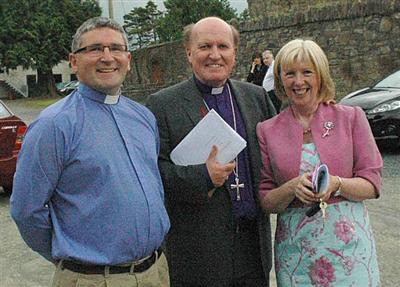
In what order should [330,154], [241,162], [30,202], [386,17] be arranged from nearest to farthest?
[30,202], [330,154], [241,162], [386,17]

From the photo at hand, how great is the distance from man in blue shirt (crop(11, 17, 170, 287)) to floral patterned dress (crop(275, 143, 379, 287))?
59 cm

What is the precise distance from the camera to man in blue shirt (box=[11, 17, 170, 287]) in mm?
2305

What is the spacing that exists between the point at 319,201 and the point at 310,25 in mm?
13353

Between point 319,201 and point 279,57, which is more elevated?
point 279,57

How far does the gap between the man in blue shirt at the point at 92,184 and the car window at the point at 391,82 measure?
8705mm

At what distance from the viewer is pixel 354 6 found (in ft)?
46.7

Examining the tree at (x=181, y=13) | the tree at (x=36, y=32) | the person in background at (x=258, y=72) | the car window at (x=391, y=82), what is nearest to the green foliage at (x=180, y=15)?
the tree at (x=181, y=13)

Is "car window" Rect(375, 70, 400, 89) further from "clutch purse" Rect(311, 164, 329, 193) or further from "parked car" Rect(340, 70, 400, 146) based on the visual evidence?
"clutch purse" Rect(311, 164, 329, 193)

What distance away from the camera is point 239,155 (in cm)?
292

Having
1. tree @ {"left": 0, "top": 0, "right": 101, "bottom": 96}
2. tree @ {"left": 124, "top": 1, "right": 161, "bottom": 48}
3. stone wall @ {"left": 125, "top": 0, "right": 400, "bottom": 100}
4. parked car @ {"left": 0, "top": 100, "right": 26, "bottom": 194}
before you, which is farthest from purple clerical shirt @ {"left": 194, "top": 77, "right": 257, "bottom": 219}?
tree @ {"left": 124, "top": 1, "right": 161, "bottom": 48}

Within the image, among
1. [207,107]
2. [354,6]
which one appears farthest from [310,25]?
[207,107]

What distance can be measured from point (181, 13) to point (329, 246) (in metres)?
53.2

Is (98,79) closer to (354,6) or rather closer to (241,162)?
(241,162)

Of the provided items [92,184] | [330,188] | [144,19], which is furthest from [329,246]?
[144,19]
